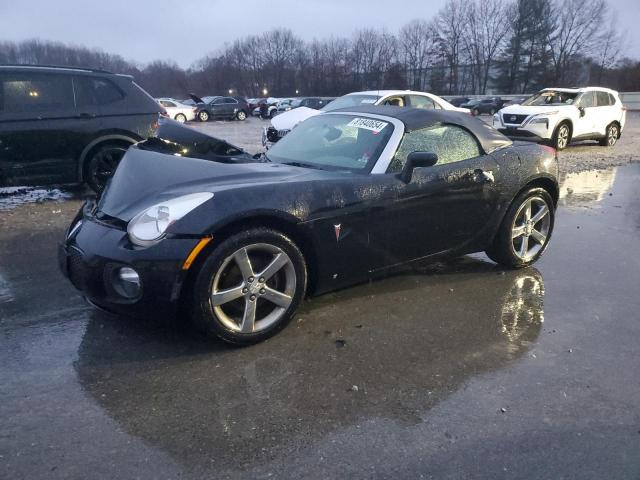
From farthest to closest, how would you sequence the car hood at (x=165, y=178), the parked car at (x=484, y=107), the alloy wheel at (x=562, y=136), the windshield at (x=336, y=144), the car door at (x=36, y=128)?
the parked car at (x=484, y=107) < the alloy wheel at (x=562, y=136) < the car door at (x=36, y=128) < the windshield at (x=336, y=144) < the car hood at (x=165, y=178)

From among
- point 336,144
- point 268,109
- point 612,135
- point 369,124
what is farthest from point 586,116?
point 268,109

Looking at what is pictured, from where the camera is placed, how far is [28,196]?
24.3 feet

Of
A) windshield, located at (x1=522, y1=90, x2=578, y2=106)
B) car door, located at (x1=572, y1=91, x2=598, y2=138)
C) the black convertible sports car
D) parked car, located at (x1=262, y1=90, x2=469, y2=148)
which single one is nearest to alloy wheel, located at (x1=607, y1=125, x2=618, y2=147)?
car door, located at (x1=572, y1=91, x2=598, y2=138)

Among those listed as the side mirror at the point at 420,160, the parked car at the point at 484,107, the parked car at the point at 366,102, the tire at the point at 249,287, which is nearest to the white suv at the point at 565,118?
the parked car at the point at 366,102

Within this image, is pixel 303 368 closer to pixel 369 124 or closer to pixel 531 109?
pixel 369 124

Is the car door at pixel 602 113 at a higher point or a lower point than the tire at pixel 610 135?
higher

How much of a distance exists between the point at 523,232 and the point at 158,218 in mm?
3150

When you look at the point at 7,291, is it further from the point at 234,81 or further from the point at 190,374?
the point at 234,81

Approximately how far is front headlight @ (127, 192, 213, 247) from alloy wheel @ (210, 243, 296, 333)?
359 millimetres

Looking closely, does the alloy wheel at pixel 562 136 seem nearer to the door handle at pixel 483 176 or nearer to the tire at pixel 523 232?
the tire at pixel 523 232

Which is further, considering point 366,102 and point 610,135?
point 610,135

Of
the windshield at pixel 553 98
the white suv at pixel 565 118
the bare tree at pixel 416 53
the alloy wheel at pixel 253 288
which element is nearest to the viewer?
the alloy wheel at pixel 253 288

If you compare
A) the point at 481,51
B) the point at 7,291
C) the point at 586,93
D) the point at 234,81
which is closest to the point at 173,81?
the point at 234,81

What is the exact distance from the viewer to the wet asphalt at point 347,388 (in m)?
2.13
